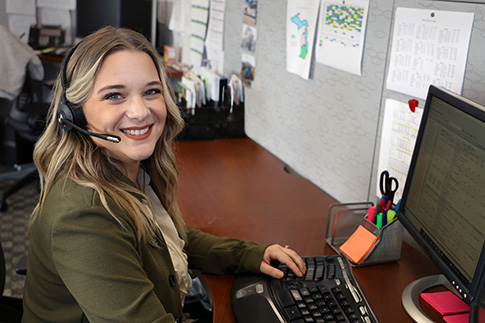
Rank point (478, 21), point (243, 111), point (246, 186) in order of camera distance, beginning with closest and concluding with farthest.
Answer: point (478, 21) → point (246, 186) → point (243, 111)

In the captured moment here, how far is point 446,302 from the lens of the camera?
3.44 feet

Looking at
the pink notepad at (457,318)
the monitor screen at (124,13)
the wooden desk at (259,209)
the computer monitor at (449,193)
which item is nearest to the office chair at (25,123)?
the monitor screen at (124,13)

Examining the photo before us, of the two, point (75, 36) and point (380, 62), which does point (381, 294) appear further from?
point (75, 36)

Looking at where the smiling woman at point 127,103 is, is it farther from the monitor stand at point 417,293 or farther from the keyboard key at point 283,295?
the monitor stand at point 417,293

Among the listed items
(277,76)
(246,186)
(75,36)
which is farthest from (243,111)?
(75,36)

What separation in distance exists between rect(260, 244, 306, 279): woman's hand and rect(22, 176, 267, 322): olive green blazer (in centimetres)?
20

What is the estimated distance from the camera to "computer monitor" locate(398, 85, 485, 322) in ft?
2.84

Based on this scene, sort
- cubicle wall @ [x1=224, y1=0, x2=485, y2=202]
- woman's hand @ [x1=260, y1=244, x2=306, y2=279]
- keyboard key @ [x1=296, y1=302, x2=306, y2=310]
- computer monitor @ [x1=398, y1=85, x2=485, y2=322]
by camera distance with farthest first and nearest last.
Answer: cubicle wall @ [x1=224, y1=0, x2=485, y2=202] < woman's hand @ [x1=260, y1=244, x2=306, y2=279] < keyboard key @ [x1=296, y1=302, x2=306, y2=310] < computer monitor @ [x1=398, y1=85, x2=485, y2=322]

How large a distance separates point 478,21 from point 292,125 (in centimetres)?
86

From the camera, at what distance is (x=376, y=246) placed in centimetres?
118

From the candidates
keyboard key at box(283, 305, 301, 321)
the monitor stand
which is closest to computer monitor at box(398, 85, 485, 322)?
the monitor stand

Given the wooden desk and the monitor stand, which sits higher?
the monitor stand

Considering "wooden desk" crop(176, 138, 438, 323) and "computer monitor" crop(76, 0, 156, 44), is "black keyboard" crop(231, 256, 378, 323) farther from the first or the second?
"computer monitor" crop(76, 0, 156, 44)

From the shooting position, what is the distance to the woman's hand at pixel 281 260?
1103 millimetres
